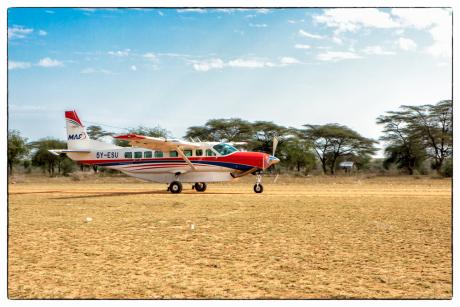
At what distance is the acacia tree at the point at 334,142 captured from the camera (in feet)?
194

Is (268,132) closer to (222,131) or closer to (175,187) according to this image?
(222,131)

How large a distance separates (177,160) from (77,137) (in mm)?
7077

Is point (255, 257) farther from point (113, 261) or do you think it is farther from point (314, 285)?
point (113, 261)

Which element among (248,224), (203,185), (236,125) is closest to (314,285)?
(248,224)

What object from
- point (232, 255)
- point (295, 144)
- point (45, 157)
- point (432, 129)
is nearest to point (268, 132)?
point (295, 144)

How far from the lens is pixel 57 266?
732 centimetres

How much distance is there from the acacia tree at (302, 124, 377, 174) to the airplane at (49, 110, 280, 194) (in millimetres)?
36622

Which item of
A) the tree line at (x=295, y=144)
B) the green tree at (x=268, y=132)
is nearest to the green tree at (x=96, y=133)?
the tree line at (x=295, y=144)

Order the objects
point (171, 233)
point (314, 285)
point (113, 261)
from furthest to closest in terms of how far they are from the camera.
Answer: point (171, 233)
point (113, 261)
point (314, 285)

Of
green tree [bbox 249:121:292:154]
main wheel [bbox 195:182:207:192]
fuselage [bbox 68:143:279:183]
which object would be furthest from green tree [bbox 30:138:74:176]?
main wheel [bbox 195:182:207:192]

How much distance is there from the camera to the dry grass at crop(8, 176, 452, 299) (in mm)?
6211

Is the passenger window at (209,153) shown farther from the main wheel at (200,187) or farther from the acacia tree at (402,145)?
the acacia tree at (402,145)

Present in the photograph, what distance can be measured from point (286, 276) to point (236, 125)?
171 feet

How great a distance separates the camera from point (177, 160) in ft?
80.0
